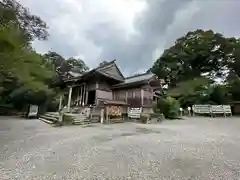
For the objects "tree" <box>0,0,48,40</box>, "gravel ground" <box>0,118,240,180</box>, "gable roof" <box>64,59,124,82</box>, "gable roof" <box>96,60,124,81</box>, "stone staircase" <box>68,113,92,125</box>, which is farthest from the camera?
"gable roof" <box>96,60,124,81</box>

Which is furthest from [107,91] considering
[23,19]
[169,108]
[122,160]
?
[122,160]

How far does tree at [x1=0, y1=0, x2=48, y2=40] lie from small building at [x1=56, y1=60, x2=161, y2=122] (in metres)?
6.42

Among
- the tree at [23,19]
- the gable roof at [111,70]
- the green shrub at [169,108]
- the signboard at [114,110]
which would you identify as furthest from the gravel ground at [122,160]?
the gable roof at [111,70]

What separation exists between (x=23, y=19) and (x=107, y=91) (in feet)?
31.4

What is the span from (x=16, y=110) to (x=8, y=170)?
2077 cm

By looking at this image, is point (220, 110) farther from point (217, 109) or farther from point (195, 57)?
point (195, 57)

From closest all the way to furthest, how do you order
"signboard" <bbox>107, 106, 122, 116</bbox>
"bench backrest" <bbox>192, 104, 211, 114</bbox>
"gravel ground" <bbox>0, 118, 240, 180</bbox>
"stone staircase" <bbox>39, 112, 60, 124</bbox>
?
"gravel ground" <bbox>0, 118, 240, 180</bbox> < "signboard" <bbox>107, 106, 122, 116</bbox> < "stone staircase" <bbox>39, 112, 60, 124</bbox> < "bench backrest" <bbox>192, 104, 211, 114</bbox>

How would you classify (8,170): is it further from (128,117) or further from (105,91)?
(105,91)

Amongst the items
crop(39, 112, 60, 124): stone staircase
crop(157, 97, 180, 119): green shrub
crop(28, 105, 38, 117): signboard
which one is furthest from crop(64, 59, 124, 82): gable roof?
crop(157, 97, 180, 119): green shrub

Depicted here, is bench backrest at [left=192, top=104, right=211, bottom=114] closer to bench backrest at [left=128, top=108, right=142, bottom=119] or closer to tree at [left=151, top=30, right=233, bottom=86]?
bench backrest at [left=128, top=108, right=142, bottom=119]

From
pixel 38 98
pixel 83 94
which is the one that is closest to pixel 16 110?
pixel 38 98

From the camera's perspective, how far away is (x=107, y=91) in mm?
16625

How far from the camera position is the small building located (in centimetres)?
1528

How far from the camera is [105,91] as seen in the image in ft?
53.8
